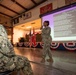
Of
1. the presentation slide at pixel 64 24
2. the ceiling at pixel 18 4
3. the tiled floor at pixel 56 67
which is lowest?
the tiled floor at pixel 56 67

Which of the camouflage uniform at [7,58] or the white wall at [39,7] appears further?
the white wall at [39,7]

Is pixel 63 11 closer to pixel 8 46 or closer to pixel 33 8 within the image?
pixel 33 8

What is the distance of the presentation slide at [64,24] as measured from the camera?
496 centimetres

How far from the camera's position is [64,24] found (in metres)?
5.30

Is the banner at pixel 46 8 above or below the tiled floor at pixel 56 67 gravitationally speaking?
above

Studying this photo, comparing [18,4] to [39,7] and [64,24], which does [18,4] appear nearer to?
[39,7]

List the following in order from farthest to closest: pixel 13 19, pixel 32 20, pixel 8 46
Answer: pixel 13 19 < pixel 32 20 < pixel 8 46

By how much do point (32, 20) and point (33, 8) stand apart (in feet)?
2.75

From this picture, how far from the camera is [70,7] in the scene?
5.12 m

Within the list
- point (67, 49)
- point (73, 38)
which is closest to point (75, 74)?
point (73, 38)

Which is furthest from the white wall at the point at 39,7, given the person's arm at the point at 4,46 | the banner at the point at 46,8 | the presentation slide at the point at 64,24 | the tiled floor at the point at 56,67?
the person's arm at the point at 4,46

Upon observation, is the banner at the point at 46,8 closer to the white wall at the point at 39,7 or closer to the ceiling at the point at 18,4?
the white wall at the point at 39,7

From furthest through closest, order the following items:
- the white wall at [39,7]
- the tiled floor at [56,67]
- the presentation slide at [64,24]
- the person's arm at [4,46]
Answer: the white wall at [39,7] < the presentation slide at [64,24] < the tiled floor at [56,67] < the person's arm at [4,46]

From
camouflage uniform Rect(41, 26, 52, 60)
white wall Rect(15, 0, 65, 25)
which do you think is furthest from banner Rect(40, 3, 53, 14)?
camouflage uniform Rect(41, 26, 52, 60)
